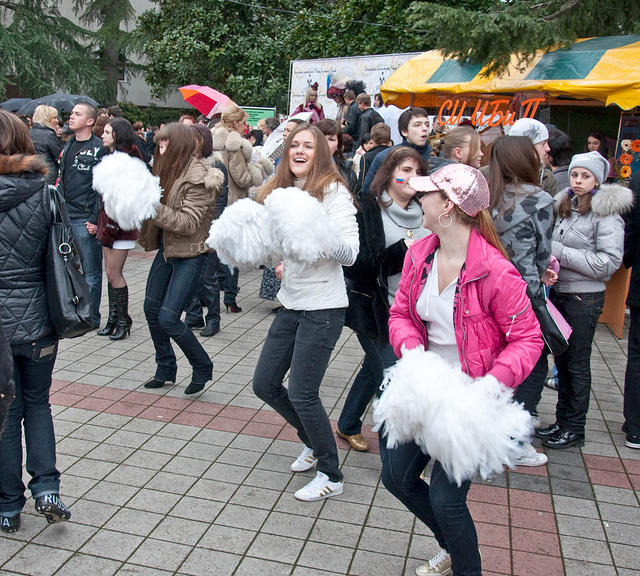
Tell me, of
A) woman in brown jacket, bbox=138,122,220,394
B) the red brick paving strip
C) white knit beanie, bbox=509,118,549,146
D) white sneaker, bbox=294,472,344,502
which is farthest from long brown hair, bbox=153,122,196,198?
white sneaker, bbox=294,472,344,502

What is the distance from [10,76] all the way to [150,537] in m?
25.6

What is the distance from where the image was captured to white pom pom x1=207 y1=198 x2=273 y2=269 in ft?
11.7

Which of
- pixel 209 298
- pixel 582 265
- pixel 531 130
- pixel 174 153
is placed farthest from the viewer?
pixel 209 298

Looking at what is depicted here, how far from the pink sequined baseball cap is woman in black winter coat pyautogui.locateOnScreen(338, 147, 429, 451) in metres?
1.15

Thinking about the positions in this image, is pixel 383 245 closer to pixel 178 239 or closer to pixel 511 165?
pixel 511 165

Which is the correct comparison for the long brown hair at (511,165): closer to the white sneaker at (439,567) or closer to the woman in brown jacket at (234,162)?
the white sneaker at (439,567)

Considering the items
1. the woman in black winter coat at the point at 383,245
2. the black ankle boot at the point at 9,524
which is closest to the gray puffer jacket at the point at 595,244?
the woman in black winter coat at the point at 383,245

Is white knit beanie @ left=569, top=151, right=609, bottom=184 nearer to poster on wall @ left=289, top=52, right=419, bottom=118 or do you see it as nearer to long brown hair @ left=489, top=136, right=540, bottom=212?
long brown hair @ left=489, top=136, right=540, bottom=212

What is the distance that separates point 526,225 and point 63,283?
259 centimetres

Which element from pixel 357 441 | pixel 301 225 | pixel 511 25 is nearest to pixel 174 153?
pixel 301 225

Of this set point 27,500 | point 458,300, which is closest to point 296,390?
point 458,300

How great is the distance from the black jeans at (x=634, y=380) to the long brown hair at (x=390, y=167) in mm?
2018

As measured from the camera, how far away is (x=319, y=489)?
13.1 feet

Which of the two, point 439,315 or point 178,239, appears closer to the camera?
point 439,315
